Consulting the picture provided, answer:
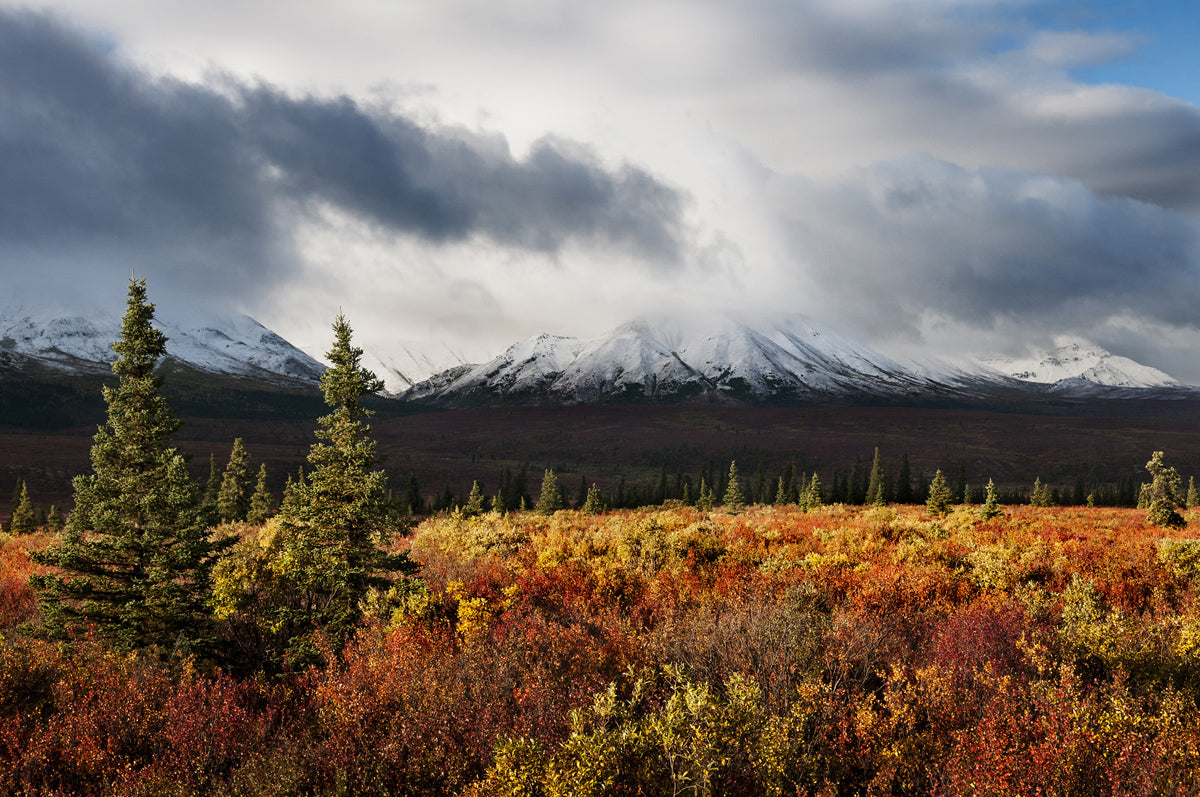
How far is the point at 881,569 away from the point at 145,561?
12.7 meters

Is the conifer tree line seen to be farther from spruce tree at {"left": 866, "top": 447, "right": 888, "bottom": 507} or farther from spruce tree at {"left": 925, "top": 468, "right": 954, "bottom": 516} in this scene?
spruce tree at {"left": 925, "top": 468, "right": 954, "bottom": 516}

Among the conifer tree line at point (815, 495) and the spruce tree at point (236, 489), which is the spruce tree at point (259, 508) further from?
the conifer tree line at point (815, 495)

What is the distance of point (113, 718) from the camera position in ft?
18.5

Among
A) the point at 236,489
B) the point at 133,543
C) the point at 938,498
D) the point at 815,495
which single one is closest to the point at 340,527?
the point at 133,543

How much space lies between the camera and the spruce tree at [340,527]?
1068 centimetres

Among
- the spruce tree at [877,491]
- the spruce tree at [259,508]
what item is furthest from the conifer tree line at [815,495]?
the spruce tree at [259,508]

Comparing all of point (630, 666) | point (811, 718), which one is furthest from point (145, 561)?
point (811, 718)

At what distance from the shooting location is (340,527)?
1125 cm

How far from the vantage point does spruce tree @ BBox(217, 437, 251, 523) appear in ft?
143

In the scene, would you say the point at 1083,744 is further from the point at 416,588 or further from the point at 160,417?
the point at 160,417

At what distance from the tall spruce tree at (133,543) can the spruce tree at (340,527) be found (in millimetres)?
1310

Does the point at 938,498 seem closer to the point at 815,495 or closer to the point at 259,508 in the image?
the point at 815,495

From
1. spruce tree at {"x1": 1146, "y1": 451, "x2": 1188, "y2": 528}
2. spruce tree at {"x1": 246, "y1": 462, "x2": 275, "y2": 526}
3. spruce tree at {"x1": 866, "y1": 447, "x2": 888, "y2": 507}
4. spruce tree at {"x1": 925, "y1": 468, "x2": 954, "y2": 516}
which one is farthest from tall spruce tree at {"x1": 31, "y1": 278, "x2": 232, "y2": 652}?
spruce tree at {"x1": 866, "y1": 447, "x2": 888, "y2": 507}

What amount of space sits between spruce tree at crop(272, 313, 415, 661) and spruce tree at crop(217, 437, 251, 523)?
36.6m
